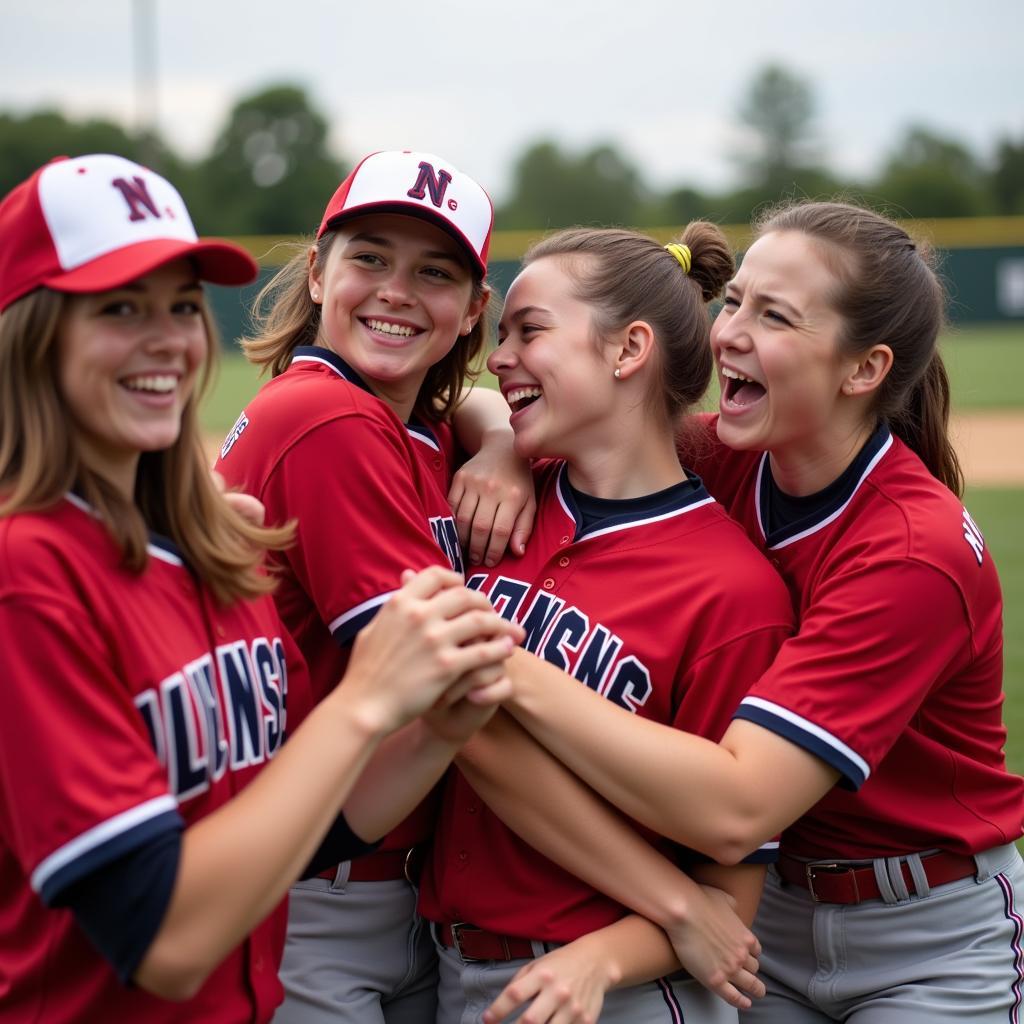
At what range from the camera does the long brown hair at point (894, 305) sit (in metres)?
2.59

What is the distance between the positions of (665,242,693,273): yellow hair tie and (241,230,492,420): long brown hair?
16.4 inches

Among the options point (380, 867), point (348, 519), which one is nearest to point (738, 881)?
point (380, 867)

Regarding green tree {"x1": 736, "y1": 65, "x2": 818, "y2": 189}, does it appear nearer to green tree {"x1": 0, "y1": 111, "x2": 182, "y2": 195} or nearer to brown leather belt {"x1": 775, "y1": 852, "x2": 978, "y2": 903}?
green tree {"x1": 0, "y1": 111, "x2": 182, "y2": 195}

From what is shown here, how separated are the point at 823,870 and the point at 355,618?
1.09m

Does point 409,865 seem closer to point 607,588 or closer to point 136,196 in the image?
point 607,588

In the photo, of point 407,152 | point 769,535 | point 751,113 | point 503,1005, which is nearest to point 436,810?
point 503,1005

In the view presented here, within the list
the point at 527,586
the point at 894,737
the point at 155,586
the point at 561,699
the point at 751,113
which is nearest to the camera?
the point at 155,586

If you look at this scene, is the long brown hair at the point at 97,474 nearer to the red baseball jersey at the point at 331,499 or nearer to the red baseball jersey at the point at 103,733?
the red baseball jersey at the point at 103,733

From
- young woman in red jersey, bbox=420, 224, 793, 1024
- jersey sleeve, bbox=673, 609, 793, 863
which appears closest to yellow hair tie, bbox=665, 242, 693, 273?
young woman in red jersey, bbox=420, 224, 793, 1024

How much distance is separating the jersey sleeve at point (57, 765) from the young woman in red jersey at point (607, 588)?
815 millimetres

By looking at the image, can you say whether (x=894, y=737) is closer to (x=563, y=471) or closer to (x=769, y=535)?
(x=769, y=535)

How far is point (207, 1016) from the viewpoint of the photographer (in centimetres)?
179

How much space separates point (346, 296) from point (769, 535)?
0.98 metres

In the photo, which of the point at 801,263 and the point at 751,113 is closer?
the point at 801,263
